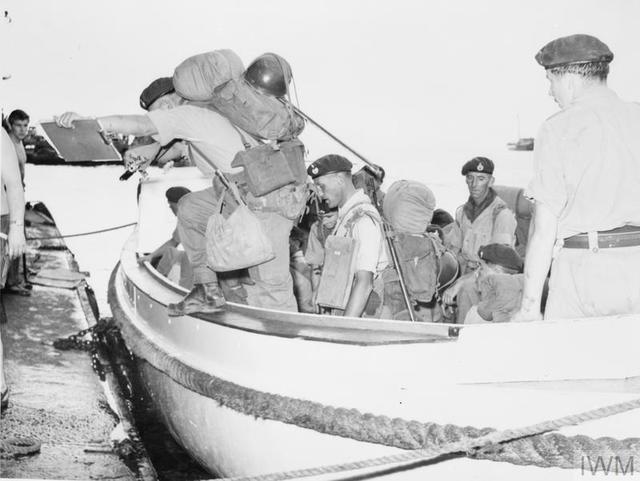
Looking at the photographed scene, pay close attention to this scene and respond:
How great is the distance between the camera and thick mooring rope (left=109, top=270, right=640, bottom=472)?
6.93 ft

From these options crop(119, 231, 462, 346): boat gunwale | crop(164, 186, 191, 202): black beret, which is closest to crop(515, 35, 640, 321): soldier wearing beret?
crop(119, 231, 462, 346): boat gunwale

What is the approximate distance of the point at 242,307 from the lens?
3.06 meters

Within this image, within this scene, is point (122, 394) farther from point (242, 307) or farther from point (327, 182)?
point (327, 182)

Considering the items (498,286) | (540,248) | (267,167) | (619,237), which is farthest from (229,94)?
(619,237)

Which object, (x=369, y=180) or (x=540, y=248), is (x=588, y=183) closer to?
(x=540, y=248)

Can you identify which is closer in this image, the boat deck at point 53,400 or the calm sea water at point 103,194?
the boat deck at point 53,400

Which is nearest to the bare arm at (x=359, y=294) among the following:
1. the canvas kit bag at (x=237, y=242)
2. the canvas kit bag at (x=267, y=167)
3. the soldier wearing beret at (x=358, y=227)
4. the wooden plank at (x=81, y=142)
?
the soldier wearing beret at (x=358, y=227)

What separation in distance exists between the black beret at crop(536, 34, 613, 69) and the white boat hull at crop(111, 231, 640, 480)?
2.41 ft

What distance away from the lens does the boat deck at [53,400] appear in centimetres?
346

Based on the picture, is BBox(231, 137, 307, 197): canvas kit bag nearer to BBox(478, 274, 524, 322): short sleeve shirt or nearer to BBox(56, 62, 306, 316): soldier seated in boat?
BBox(56, 62, 306, 316): soldier seated in boat

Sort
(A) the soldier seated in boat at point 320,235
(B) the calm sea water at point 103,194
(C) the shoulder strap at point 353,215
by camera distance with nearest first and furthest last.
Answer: (C) the shoulder strap at point 353,215 → (A) the soldier seated in boat at point 320,235 → (B) the calm sea water at point 103,194

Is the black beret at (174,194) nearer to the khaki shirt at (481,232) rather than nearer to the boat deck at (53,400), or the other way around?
the boat deck at (53,400)

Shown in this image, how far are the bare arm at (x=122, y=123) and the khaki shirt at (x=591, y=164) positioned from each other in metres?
1.42

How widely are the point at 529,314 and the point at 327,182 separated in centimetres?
106
